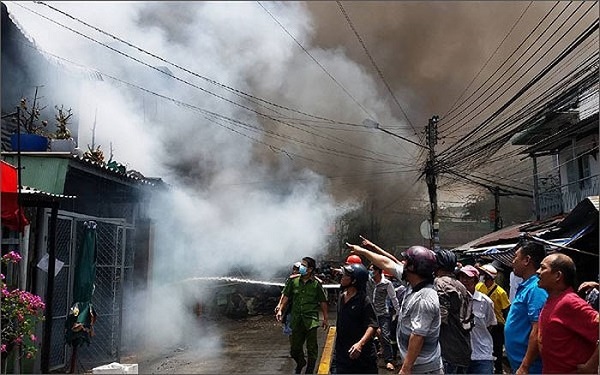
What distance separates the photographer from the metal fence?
713cm

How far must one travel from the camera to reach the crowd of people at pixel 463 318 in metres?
3.02

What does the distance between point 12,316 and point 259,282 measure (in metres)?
9.30

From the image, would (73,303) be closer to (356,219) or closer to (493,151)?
(493,151)

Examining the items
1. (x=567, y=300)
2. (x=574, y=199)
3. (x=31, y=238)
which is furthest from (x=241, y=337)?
(x=574, y=199)

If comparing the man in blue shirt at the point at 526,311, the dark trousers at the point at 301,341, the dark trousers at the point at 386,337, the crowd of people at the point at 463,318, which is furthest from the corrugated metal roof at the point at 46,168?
the man in blue shirt at the point at 526,311

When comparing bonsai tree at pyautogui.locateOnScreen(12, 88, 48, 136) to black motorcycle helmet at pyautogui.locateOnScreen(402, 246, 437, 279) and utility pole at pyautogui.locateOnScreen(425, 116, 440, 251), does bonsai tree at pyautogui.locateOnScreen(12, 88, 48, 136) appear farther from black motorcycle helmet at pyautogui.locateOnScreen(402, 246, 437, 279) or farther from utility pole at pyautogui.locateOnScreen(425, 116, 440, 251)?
utility pole at pyautogui.locateOnScreen(425, 116, 440, 251)

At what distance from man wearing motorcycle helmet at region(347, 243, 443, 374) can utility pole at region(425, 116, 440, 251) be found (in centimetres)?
1258

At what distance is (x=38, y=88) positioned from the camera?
8859mm

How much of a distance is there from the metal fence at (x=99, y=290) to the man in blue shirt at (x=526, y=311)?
5333mm

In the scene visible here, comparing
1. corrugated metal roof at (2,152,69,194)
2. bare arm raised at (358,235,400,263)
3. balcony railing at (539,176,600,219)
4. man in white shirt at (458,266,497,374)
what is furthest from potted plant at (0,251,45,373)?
balcony railing at (539,176,600,219)

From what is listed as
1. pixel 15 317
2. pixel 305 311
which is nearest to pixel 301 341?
pixel 305 311

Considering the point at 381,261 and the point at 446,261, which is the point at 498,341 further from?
the point at 381,261

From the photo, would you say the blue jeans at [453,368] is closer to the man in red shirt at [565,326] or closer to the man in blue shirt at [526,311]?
the man in blue shirt at [526,311]

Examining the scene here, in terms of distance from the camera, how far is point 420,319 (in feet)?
10.0
